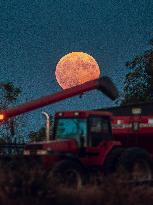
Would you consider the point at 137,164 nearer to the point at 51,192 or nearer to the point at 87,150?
the point at 87,150

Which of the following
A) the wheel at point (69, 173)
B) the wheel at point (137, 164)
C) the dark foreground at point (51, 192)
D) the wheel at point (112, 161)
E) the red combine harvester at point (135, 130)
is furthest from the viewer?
the red combine harvester at point (135, 130)

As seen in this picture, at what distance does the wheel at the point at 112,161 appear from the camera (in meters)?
18.6

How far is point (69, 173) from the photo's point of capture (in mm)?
17297

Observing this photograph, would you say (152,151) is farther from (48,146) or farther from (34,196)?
(34,196)

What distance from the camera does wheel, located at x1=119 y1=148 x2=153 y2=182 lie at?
18359mm

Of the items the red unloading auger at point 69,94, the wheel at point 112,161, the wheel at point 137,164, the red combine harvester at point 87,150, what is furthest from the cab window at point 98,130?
the red unloading auger at point 69,94

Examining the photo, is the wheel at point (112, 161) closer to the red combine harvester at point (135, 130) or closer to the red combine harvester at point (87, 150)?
the red combine harvester at point (87, 150)

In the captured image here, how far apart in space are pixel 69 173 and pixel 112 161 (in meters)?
1.95

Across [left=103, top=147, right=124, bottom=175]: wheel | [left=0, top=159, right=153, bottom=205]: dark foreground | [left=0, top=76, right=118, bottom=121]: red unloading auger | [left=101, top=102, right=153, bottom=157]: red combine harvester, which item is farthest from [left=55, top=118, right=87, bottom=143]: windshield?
[left=0, top=159, right=153, bottom=205]: dark foreground

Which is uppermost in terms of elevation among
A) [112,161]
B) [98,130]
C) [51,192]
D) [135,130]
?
[135,130]

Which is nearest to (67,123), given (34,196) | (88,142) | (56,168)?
(88,142)

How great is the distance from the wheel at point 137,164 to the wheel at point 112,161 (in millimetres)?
300

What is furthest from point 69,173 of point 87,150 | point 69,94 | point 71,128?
point 69,94

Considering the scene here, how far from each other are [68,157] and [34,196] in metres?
4.48
